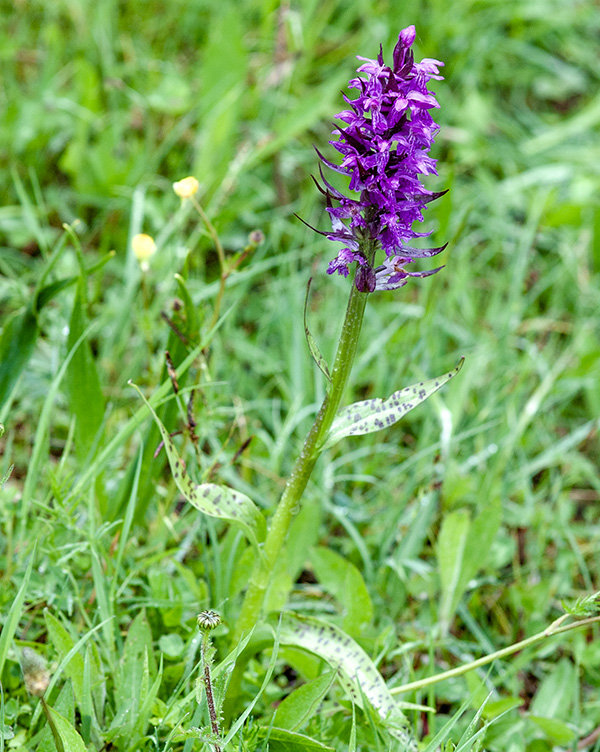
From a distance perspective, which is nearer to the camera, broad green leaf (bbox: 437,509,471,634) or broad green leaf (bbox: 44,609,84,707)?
broad green leaf (bbox: 44,609,84,707)

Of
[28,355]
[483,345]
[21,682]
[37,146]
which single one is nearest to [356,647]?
[21,682]

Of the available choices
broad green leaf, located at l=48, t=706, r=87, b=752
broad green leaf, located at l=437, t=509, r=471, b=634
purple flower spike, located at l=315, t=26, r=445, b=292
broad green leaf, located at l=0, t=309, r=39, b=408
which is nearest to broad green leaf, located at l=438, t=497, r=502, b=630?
broad green leaf, located at l=437, t=509, r=471, b=634

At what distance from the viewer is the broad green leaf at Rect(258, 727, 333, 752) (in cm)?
160

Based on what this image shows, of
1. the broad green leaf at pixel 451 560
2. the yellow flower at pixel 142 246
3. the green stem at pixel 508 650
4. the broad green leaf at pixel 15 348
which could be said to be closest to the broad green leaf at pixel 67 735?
the green stem at pixel 508 650

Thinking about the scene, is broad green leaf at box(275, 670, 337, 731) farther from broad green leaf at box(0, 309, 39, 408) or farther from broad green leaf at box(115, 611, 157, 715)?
broad green leaf at box(0, 309, 39, 408)

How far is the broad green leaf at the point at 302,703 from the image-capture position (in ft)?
5.50

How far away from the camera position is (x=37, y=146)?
12.0ft

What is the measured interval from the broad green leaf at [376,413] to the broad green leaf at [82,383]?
83 cm

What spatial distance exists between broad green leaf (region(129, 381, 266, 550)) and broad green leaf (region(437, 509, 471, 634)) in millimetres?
842

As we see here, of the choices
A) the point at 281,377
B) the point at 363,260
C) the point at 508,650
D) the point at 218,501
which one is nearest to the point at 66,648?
the point at 218,501

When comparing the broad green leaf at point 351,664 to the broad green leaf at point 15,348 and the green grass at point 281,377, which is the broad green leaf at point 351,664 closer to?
the green grass at point 281,377

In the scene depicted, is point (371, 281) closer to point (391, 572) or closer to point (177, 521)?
point (177, 521)

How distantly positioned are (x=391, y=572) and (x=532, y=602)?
46 cm

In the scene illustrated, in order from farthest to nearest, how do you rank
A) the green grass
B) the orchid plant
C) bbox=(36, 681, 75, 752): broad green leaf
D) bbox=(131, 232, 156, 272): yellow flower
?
bbox=(131, 232, 156, 272): yellow flower
the green grass
bbox=(36, 681, 75, 752): broad green leaf
the orchid plant
